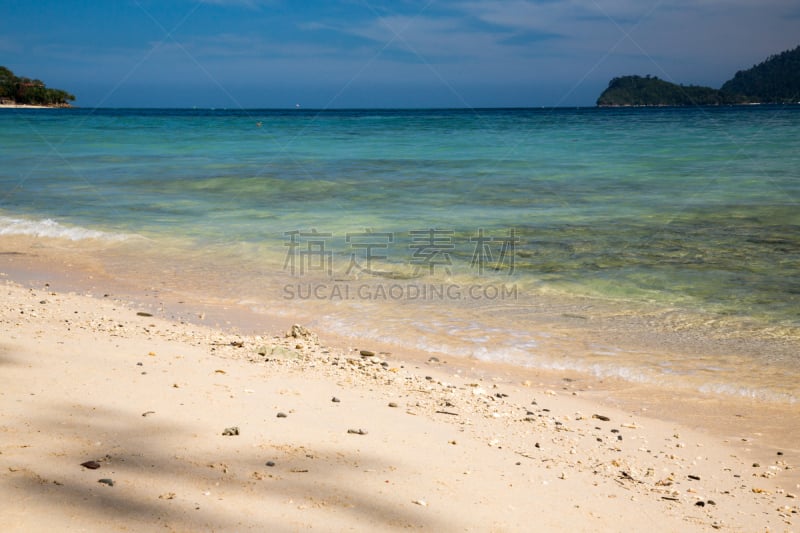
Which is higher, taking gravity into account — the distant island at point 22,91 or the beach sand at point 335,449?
the distant island at point 22,91

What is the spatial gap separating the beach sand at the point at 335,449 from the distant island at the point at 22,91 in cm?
12942

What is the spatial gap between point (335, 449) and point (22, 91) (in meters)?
133

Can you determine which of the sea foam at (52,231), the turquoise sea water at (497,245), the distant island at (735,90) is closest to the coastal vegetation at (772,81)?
the distant island at (735,90)

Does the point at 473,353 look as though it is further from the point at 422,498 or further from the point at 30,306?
the point at 30,306

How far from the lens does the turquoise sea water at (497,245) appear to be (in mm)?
6277

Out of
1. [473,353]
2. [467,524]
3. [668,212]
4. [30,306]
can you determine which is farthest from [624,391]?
[668,212]

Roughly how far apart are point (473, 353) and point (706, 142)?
28480mm

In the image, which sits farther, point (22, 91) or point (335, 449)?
point (22, 91)

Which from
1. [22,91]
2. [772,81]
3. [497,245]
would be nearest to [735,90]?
[772,81]

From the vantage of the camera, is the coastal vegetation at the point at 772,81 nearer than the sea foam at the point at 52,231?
No

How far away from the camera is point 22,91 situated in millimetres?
116812

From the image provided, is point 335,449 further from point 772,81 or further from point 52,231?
point 772,81

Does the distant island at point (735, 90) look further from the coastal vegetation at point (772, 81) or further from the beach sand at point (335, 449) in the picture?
the beach sand at point (335, 449)

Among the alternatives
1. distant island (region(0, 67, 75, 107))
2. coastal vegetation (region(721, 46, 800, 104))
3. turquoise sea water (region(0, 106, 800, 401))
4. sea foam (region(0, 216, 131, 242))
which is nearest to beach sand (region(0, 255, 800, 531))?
turquoise sea water (region(0, 106, 800, 401))
